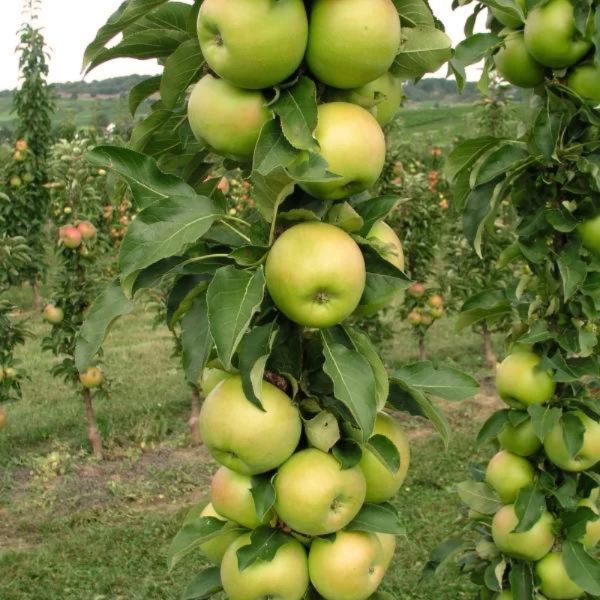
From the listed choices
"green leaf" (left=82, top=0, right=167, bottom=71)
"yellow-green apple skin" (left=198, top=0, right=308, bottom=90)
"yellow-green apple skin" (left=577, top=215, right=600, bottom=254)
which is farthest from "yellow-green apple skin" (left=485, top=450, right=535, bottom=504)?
"green leaf" (left=82, top=0, right=167, bottom=71)

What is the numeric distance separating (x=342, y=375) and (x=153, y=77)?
24.1 inches

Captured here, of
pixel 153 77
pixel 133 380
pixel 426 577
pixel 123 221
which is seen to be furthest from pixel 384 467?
pixel 123 221

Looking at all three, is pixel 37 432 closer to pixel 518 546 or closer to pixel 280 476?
pixel 518 546

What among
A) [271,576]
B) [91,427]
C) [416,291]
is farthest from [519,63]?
[416,291]

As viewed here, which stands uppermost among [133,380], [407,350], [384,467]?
[384,467]

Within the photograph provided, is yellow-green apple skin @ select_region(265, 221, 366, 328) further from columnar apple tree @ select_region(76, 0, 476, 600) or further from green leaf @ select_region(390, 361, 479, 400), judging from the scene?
green leaf @ select_region(390, 361, 479, 400)

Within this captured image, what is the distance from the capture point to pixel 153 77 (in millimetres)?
1321

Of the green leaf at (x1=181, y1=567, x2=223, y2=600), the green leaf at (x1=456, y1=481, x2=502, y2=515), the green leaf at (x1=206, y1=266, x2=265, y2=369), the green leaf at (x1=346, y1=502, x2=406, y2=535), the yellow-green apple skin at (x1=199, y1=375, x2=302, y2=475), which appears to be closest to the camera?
the green leaf at (x1=206, y1=266, x2=265, y2=369)

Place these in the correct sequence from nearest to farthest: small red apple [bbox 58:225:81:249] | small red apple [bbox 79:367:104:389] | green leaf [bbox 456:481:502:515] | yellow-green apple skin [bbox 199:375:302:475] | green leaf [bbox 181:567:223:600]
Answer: yellow-green apple skin [bbox 199:375:302:475] < green leaf [bbox 181:567:223:600] < green leaf [bbox 456:481:502:515] < small red apple [bbox 58:225:81:249] < small red apple [bbox 79:367:104:389]

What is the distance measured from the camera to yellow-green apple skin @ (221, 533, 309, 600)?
3.92 feet

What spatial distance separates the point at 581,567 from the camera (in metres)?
2.19

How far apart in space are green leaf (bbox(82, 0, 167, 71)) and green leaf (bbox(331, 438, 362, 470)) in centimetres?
73

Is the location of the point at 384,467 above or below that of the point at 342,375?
below

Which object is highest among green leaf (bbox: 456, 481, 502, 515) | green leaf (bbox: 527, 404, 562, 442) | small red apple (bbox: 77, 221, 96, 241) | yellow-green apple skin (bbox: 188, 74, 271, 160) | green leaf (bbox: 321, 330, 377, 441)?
yellow-green apple skin (bbox: 188, 74, 271, 160)
